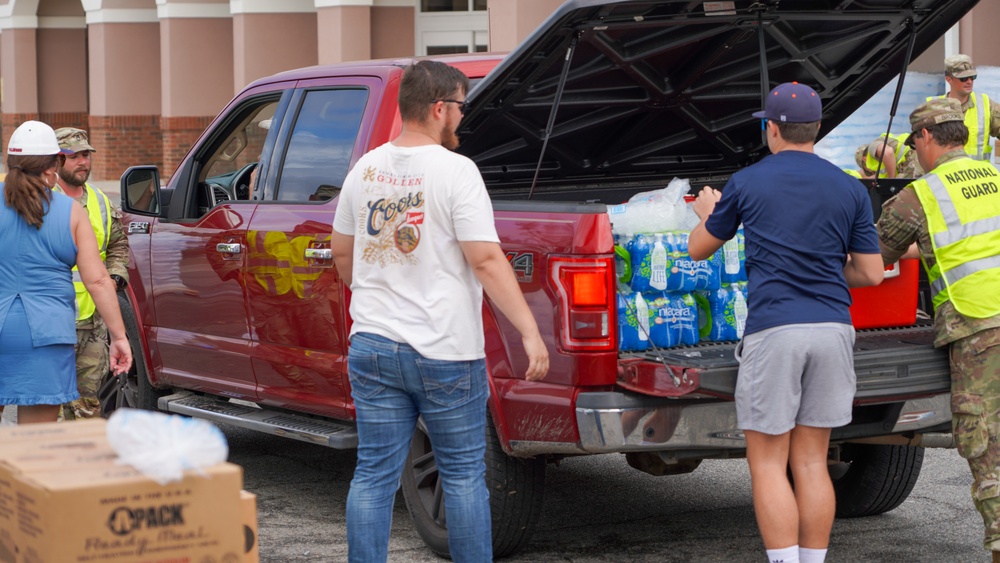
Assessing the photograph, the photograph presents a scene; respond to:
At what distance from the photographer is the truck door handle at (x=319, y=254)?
19.3 feet

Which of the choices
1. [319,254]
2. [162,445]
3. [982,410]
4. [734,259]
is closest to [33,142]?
[319,254]

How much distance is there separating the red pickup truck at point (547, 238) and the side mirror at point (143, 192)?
0.04 ft

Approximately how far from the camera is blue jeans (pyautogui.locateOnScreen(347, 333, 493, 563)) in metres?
4.40

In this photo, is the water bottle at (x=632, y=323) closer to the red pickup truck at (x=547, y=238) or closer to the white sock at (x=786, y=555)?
the red pickup truck at (x=547, y=238)

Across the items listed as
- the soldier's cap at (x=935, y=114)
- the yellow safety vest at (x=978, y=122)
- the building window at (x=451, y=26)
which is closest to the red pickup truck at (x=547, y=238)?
the soldier's cap at (x=935, y=114)

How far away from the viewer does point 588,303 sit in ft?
16.2

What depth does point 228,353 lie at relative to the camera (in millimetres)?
6668

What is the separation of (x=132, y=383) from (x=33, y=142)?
2586 millimetres

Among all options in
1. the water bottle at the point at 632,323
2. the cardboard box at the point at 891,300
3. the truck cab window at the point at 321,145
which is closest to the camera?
the water bottle at the point at 632,323

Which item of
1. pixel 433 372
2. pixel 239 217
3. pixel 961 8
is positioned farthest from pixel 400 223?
pixel 961 8

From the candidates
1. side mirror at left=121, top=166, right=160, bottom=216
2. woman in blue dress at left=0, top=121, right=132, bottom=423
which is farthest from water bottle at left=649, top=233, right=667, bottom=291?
side mirror at left=121, top=166, right=160, bottom=216

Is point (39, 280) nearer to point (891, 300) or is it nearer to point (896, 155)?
point (891, 300)

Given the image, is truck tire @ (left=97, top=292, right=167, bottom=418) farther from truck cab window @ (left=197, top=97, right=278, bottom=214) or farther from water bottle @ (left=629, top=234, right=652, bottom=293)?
water bottle @ (left=629, top=234, right=652, bottom=293)

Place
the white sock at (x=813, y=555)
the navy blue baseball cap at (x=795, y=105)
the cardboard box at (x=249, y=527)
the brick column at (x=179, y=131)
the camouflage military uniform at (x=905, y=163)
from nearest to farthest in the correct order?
the cardboard box at (x=249, y=527)
the navy blue baseball cap at (x=795, y=105)
the white sock at (x=813, y=555)
the camouflage military uniform at (x=905, y=163)
the brick column at (x=179, y=131)
